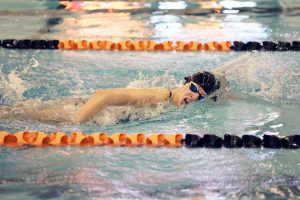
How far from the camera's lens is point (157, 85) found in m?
4.29

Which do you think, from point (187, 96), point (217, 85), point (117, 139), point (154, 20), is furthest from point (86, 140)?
point (154, 20)

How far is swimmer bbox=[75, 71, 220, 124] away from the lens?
351 centimetres

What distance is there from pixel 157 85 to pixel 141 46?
106 cm

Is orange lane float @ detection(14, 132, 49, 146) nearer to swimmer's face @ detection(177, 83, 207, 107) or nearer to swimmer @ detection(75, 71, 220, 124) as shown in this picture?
swimmer @ detection(75, 71, 220, 124)

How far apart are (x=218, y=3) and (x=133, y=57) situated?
2.35 metres

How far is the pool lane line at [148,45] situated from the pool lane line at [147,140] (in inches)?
76.2

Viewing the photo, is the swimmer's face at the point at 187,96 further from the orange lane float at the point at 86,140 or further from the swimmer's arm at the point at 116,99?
the orange lane float at the point at 86,140

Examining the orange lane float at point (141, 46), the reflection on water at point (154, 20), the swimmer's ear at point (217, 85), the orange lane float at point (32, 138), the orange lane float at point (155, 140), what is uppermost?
the reflection on water at point (154, 20)

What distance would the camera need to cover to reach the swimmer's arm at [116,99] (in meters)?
3.51

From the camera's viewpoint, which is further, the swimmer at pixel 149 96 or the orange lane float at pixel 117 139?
the swimmer at pixel 149 96

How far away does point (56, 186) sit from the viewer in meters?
2.82

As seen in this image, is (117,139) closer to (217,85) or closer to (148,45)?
(217,85)

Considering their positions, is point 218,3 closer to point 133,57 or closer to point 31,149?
point 133,57

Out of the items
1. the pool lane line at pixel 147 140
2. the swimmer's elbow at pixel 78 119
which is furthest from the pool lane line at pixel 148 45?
the pool lane line at pixel 147 140
